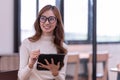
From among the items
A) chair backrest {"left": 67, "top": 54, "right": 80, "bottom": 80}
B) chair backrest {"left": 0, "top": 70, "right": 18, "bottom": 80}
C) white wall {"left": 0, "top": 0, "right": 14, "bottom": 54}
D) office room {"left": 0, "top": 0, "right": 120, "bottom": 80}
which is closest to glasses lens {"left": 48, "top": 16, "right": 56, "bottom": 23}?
chair backrest {"left": 0, "top": 70, "right": 18, "bottom": 80}

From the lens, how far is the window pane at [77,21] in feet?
14.0

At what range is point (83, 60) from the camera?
422cm

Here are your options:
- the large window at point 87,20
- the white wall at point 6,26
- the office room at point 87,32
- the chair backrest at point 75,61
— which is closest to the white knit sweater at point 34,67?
the white wall at point 6,26

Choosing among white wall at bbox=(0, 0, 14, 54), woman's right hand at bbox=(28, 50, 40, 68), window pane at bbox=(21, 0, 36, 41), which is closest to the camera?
woman's right hand at bbox=(28, 50, 40, 68)

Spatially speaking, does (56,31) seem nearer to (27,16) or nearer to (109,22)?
(27,16)

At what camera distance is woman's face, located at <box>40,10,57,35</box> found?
69.2 inches

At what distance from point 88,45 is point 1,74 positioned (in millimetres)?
2106

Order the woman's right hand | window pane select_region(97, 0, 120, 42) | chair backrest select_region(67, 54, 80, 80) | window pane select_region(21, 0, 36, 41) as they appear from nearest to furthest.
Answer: the woman's right hand < window pane select_region(21, 0, 36, 41) < chair backrest select_region(67, 54, 80, 80) < window pane select_region(97, 0, 120, 42)

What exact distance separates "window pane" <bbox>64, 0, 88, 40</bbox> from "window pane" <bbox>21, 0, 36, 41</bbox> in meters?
0.73

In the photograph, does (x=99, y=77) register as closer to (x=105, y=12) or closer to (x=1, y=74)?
(x=105, y=12)

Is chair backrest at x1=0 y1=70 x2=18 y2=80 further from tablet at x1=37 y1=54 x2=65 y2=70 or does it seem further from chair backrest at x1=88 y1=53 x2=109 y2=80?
chair backrest at x1=88 y1=53 x2=109 y2=80

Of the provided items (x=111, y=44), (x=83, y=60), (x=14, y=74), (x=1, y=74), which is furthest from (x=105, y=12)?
(x=1, y=74)

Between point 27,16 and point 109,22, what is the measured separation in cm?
149

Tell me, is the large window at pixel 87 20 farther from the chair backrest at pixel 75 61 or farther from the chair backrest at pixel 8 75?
the chair backrest at pixel 8 75
